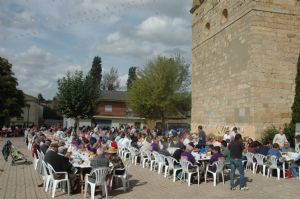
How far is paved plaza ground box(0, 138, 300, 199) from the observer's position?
28.2 ft

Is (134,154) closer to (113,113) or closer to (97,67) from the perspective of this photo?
(113,113)

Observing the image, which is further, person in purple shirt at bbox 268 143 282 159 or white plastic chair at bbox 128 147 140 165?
white plastic chair at bbox 128 147 140 165

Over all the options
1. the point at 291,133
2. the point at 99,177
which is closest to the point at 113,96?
the point at 291,133

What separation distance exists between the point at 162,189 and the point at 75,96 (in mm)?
22465

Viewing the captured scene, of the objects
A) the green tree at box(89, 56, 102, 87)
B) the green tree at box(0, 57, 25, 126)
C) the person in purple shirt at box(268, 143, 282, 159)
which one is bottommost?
the person in purple shirt at box(268, 143, 282, 159)

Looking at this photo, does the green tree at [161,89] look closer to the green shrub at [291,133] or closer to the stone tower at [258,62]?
the stone tower at [258,62]

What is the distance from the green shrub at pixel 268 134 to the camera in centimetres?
1518

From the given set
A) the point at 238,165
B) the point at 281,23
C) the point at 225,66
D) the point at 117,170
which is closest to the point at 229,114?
the point at 225,66

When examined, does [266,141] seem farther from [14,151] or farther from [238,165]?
[14,151]

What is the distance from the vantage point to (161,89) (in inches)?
1377

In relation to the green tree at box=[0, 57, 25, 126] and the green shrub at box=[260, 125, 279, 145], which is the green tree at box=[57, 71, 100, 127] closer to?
the green tree at box=[0, 57, 25, 126]

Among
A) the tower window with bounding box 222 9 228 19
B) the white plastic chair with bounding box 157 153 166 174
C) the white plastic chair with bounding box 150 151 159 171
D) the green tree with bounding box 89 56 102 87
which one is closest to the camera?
the white plastic chair with bounding box 157 153 166 174

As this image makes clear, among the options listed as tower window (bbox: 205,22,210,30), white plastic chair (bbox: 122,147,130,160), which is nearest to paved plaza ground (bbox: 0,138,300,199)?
white plastic chair (bbox: 122,147,130,160)

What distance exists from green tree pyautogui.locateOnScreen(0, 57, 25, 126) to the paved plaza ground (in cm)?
2801
